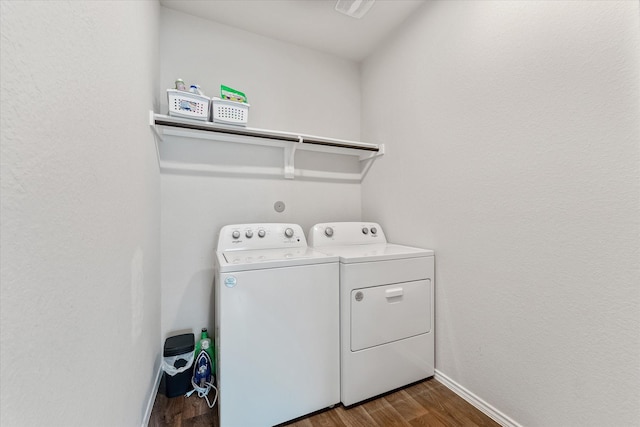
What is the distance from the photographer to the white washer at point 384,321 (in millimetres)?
1382

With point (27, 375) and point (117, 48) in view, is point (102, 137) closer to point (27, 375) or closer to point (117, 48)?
point (117, 48)

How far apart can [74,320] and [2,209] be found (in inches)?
13.5

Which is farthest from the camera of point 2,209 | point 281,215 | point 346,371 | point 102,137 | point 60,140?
point 281,215

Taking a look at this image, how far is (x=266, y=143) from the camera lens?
1927 mm

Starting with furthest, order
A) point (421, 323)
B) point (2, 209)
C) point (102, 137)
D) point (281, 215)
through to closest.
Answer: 1. point (281, 215)
2. point (421, 323)
3. point (102, 137)
4. point (2, 209)

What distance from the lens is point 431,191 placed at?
1.65 m

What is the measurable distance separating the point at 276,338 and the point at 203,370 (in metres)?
0.71

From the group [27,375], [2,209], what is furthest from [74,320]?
[2,209]

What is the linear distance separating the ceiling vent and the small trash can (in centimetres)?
227

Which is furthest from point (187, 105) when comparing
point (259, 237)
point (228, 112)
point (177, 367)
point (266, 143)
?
point (177, 367)

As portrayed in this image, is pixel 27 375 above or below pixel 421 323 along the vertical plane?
above

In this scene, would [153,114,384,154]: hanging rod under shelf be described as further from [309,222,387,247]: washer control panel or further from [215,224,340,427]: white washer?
[215,224,340,427]: white washer

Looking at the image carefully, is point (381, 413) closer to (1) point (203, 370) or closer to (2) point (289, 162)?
(1) point (203, 370)

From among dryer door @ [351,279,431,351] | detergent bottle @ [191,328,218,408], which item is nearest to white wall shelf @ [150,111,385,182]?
dryer door @ [351,279,431,351]
